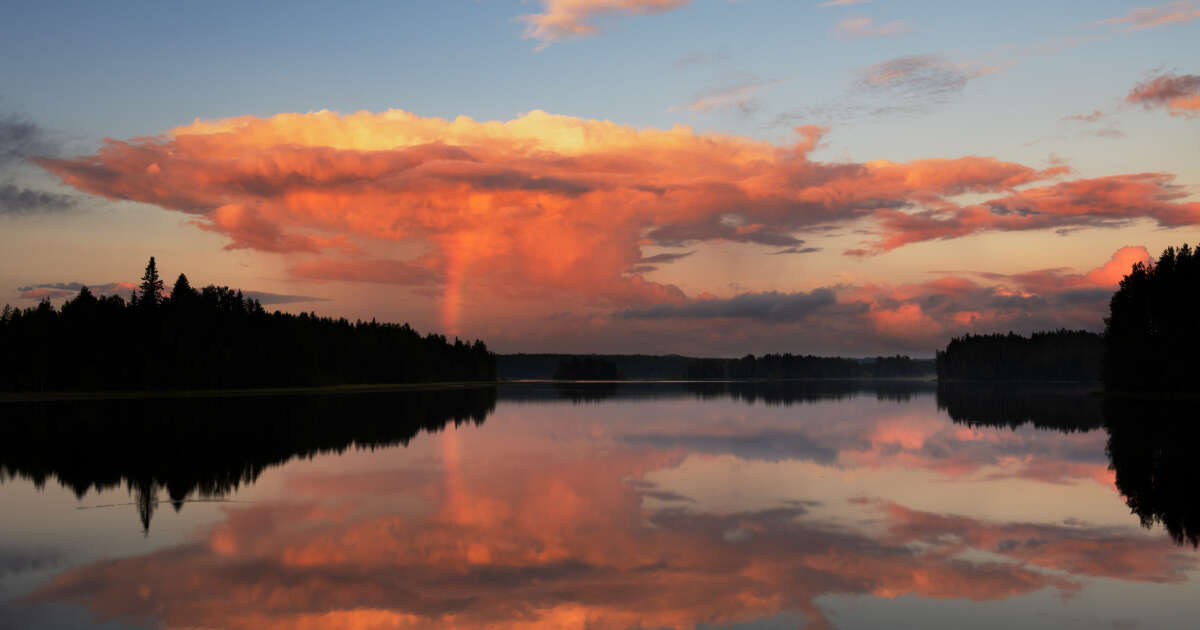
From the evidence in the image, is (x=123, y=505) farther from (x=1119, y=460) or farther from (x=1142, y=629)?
(x=1119, y=460)

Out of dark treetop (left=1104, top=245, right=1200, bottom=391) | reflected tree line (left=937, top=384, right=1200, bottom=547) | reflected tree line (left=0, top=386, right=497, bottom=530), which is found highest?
dark treetop (left=1104, top=245, right=1200, bottom=391)

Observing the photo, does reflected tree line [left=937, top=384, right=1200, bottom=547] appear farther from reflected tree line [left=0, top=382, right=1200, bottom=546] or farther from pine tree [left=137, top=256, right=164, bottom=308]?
pine tree [left=137, top=256, right=164, bottom=308]

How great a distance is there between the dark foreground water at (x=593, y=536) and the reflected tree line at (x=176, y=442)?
37 cm

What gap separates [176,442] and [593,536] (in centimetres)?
3601

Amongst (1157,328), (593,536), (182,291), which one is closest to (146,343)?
(182,291)

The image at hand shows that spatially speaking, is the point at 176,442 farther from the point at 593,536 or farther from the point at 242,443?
the point at 593,536

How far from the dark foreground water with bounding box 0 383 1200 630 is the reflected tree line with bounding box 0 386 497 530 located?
1.22 ft

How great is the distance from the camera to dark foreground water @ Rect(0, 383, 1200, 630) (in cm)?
1634

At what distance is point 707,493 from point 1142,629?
1748cm

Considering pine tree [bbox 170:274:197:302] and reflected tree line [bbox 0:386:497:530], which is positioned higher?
pine tree [bbox 170:274:197:302]

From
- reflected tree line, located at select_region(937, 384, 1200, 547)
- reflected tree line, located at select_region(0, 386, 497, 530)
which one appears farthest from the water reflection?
reflected tree line, located at select_region(0, 386, 497, 530)

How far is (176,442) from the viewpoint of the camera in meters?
49.5

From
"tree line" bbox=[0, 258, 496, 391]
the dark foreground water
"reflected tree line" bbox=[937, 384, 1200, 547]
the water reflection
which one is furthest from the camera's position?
"tree line" bbox=[0, 258, 496, 391]

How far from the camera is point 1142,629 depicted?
601 inches
